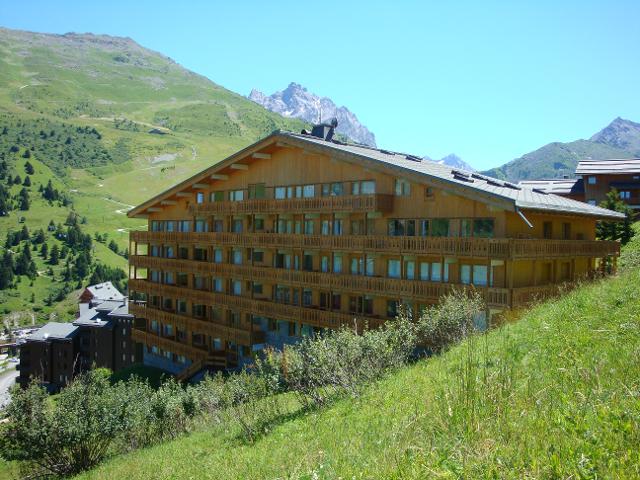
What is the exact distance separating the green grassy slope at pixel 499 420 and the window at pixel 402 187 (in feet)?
52.8

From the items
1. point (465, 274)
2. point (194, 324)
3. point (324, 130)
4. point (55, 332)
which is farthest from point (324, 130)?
point (55, 332)

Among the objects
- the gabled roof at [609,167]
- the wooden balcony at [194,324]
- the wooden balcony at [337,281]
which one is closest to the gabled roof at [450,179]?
the wooden balcony at [337,281]

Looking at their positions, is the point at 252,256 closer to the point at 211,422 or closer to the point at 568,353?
the point at 211,422

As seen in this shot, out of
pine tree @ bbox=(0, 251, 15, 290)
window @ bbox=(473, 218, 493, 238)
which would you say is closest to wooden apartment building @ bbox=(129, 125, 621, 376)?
window @ bbox=(473, 218, 493, 238)

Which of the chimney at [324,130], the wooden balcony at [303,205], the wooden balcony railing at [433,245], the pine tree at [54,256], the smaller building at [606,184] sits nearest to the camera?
the wooden balcony railing at [433,245]

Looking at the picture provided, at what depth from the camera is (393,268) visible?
105 ft

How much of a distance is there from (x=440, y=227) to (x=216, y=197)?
69.4ft

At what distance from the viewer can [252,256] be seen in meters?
40.6

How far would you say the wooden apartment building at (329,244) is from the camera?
2786 centimetres

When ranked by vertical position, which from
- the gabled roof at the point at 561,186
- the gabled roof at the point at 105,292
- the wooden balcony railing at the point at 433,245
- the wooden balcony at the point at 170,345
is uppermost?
the gabled roof at the point at 561,186

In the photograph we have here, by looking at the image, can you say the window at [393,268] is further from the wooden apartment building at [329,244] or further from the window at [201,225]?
the window at [201,225]

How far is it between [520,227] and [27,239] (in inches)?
7619

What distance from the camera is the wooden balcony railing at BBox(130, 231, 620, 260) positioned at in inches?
1025

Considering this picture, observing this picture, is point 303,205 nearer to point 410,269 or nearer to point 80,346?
point 410,269
